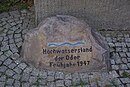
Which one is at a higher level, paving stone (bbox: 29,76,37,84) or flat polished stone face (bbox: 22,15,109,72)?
flat polished stone face (bbox: 22,15,109,72)

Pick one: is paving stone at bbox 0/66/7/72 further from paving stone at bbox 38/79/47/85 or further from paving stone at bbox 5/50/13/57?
paving stone at bbox 38/79/47/85

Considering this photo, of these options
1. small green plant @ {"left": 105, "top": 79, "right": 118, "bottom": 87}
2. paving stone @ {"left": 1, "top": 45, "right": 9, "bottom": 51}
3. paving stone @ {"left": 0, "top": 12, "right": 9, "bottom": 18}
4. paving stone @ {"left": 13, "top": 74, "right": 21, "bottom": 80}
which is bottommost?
small green plant @ {"left": 105, "top": 79, "right": 118, "bottom": 87}

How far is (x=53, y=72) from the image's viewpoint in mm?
4059

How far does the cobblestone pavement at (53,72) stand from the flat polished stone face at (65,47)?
128 mm

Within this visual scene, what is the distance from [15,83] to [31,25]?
4.39ft

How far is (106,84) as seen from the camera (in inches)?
153

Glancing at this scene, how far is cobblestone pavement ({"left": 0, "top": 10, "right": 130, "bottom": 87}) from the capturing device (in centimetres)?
389

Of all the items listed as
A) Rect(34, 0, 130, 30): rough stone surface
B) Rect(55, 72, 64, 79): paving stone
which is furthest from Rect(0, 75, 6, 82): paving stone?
Rect(34, 0, 130, 30): rough stone surface

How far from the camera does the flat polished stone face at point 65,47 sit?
3.98 meters

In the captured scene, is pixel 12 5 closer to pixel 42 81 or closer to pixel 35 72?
pixel 35 72

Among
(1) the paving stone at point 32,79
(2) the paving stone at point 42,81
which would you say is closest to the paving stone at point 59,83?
(2) the paving stone at point 42,81

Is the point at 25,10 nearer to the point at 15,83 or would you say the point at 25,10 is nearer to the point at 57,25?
the point at 57,25

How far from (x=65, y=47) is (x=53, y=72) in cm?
43

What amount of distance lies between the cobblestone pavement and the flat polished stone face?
0.42 feet
